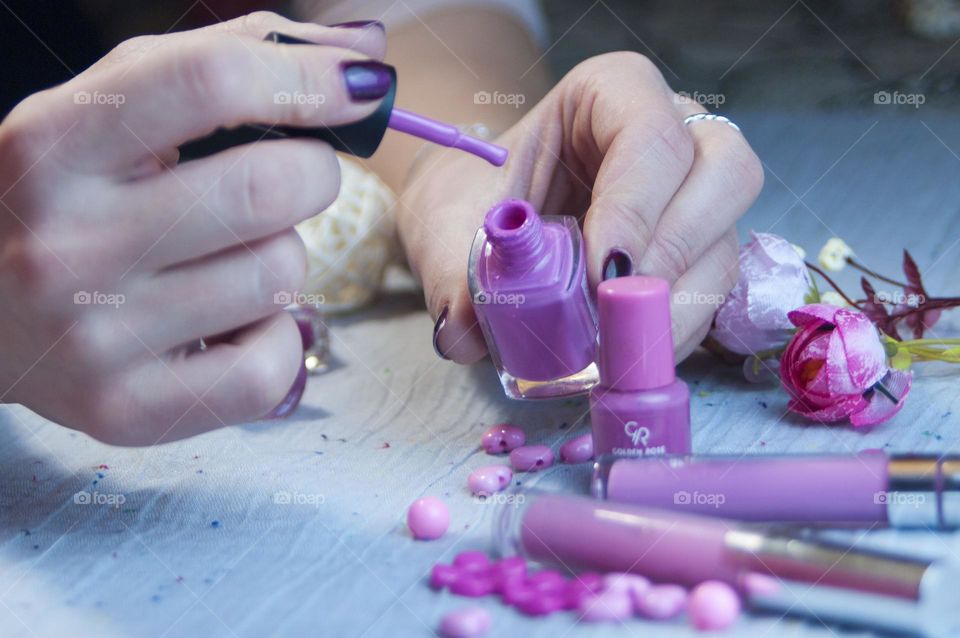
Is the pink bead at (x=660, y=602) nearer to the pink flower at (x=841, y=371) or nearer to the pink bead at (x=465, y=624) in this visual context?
the pink bead at (x=465, y=624)

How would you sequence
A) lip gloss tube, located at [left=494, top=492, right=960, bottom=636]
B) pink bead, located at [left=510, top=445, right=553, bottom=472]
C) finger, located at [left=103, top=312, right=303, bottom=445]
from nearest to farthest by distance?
1. lip gloss tube, located at [left=494, top=492, right=960, bottom=636]
2. finger, located at [left=103, top=312, right=303, bottom=445]
3. pink bead, located at [left=510, top=445, right=553, bottom=472]

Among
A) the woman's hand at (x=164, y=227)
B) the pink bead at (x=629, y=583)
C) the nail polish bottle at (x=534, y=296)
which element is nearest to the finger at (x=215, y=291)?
the woman's hand at (x=164, y=227)

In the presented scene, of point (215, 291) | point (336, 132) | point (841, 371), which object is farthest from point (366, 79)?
point (841, 371)

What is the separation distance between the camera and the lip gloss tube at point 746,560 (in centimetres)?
47

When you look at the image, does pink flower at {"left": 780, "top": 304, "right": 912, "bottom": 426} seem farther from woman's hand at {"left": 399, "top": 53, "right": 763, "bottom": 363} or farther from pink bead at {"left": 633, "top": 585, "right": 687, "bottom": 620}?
pink bead at {"left": 633, "top": 585, "right": 687, "bottom": 620}

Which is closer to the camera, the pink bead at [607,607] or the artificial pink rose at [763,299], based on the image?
the pink bead at [607,607]

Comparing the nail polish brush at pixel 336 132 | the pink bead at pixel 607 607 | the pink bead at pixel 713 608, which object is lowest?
the pink bead at pixel 607 607

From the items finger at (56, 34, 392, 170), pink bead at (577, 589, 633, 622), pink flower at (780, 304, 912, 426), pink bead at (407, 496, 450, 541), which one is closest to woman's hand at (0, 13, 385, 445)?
finger at (56, 34, 392, 170)

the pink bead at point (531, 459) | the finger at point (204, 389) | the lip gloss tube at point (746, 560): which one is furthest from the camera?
the pink bead at point (531, 459)

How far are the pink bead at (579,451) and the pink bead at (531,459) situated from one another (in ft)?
0.04

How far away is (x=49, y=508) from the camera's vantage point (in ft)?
2.26

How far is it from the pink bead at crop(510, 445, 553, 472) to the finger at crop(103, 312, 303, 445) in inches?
6.6

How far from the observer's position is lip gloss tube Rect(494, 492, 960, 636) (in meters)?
0.47

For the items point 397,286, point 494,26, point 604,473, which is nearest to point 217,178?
point 604,473
